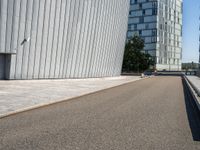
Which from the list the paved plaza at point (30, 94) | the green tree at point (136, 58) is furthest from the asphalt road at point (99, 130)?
the green tree at point (136, 58)

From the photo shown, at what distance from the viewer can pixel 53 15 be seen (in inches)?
1143

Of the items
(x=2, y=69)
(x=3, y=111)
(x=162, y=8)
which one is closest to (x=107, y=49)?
(x=2, y=69)

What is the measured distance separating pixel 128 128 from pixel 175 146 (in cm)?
190

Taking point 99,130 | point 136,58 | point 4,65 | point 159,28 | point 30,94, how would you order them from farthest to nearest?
1. point 159,28
2. point 136,58
3. point 4,65
4. point 30,94
5. point 99,130

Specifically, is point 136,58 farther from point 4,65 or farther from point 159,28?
point 4,65

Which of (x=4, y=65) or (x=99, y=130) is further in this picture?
Result: (x=4, y=65)

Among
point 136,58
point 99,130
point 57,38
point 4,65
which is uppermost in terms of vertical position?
point 136,58

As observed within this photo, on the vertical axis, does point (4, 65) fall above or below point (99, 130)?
above

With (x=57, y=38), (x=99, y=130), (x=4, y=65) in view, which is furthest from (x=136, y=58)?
(x=99, y=130)

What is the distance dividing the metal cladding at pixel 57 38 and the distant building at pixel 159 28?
211ft

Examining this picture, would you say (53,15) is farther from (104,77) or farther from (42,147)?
(42,147)

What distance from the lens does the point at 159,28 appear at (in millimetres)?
105938

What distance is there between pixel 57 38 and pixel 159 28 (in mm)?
80836

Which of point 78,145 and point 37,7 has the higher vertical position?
point 37,7
